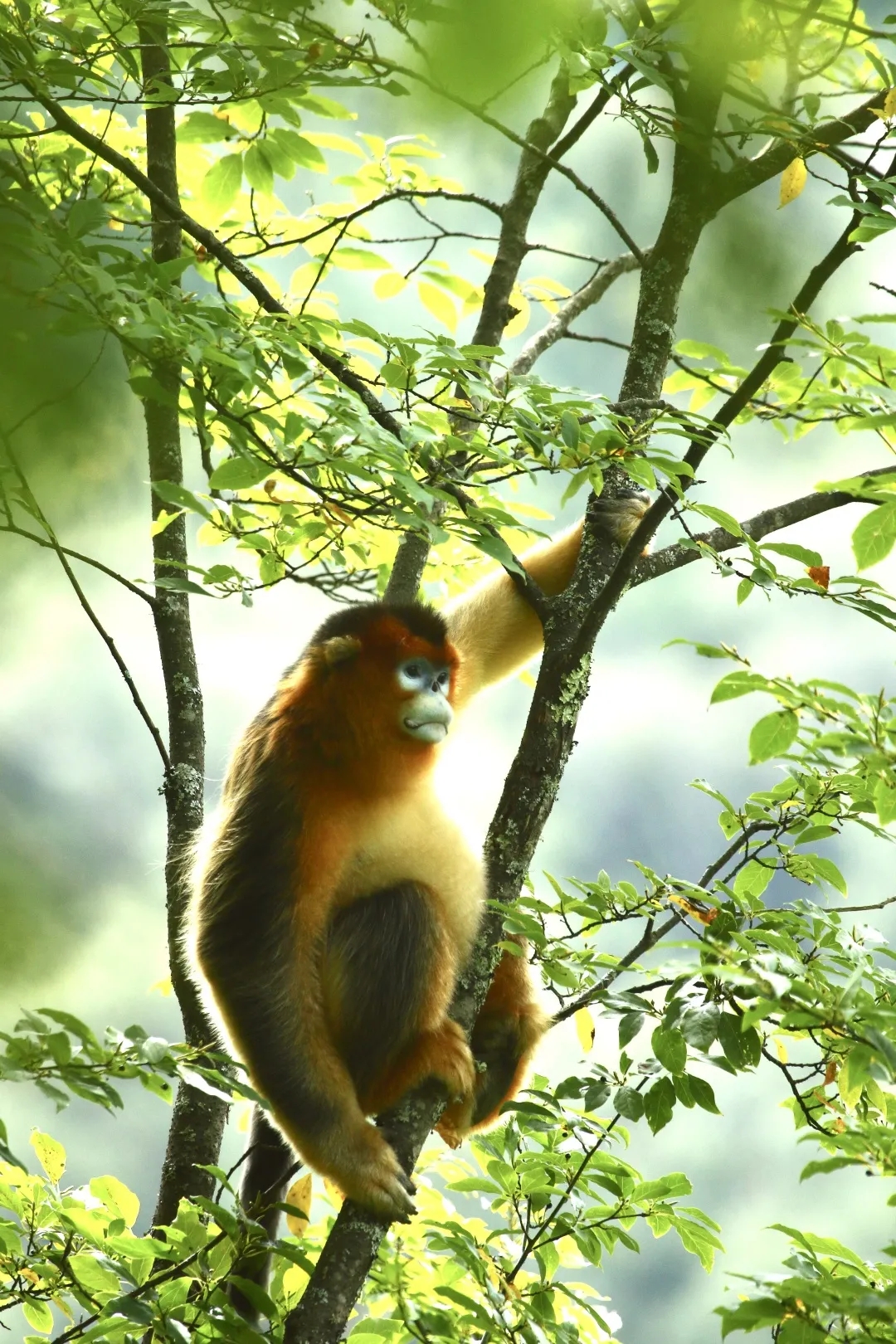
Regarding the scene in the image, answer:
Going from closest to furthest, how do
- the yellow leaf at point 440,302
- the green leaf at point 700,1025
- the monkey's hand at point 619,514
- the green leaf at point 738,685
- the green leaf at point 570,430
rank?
the green leaf at point 738,685 < the green leaf at point 700,1025 < the green leaf at point 570,430 < the monkey's hand at point 619,514 < the yellow leaf at point 440,302

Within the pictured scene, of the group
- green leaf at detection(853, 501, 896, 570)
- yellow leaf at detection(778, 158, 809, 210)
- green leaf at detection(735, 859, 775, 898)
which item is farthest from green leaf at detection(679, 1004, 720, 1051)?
yellow leaf at detection(778, 158, 809, 210)

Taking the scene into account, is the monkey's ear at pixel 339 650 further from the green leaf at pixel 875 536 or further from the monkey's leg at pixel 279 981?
the green leaf at pixel 875 536

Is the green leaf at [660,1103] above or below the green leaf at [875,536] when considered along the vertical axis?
below

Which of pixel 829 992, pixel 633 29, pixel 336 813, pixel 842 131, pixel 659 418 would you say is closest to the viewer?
pixel 829 992

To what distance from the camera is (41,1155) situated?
252 cm

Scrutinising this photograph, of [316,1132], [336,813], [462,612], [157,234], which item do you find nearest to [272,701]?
[336,813]

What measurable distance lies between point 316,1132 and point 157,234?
90.7 inches

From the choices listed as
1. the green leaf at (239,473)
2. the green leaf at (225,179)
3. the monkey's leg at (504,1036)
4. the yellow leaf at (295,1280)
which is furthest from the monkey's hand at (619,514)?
the yellow leaf at (295,1280)

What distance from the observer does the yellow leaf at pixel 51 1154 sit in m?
2.52

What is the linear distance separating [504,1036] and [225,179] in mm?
2118

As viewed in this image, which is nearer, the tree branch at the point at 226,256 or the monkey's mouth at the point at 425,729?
the tree branch at the point at 226,256

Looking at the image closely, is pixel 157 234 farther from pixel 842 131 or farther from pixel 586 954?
pixel 586 954

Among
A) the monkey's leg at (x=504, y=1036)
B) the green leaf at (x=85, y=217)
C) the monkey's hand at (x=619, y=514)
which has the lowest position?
the monkey's leg at (x=504, y=1036)

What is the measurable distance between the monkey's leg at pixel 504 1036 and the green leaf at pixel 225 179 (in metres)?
1.93
